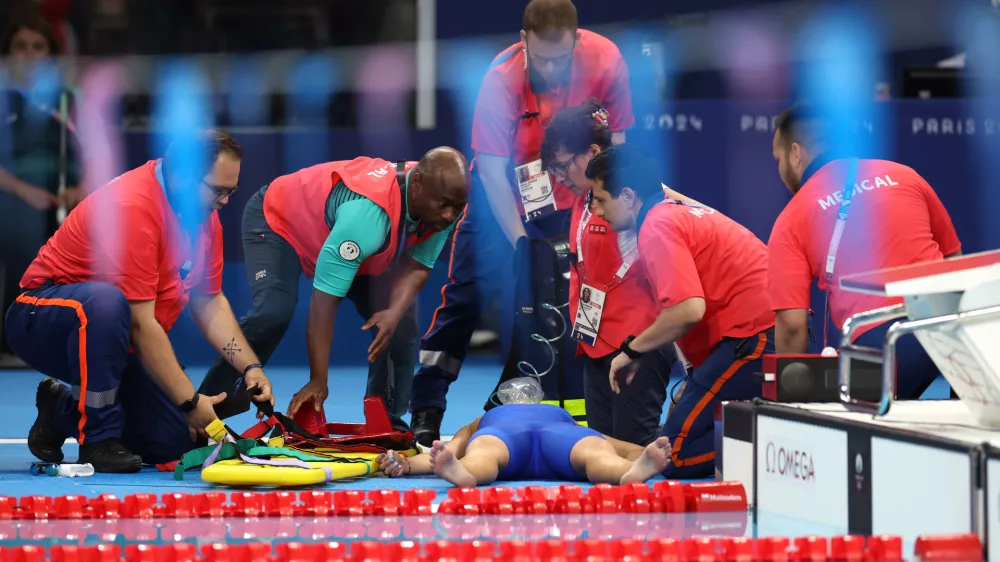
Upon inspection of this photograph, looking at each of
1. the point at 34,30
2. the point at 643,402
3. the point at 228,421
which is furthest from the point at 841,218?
the point at 34,30

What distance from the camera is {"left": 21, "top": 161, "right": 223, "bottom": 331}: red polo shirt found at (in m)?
4.24

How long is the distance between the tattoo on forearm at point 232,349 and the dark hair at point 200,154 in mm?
659

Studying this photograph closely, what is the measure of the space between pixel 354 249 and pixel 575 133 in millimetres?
895

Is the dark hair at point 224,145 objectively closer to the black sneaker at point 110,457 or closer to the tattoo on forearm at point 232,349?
the tattoo on forearm at point 232,349

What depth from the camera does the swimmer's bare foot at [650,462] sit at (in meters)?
3.50

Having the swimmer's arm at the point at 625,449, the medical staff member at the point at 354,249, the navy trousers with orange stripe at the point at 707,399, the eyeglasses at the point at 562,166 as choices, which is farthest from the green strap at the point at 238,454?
the eyeglasses at the point at 562,166

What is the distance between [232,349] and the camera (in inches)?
181

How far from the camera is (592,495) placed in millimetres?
3307

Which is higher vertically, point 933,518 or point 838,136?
point 838,136

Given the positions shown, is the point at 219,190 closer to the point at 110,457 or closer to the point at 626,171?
the point at 110,457

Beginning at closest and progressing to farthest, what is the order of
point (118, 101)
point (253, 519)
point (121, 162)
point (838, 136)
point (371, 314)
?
point (253, 519)
point (371, 314)
point (838, 136)
point (121, 162)
point (118, 101)

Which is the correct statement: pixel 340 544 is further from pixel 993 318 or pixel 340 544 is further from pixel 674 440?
pixel 674 440

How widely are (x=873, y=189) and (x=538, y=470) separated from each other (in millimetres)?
1350

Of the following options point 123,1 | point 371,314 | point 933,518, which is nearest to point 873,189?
point 933,518
